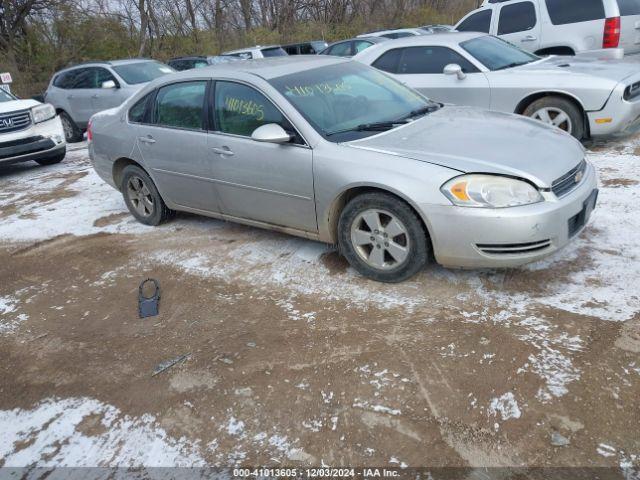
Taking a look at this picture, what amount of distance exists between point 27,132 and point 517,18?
8.20 meters

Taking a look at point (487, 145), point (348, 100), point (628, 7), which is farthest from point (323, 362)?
point (628, 7)

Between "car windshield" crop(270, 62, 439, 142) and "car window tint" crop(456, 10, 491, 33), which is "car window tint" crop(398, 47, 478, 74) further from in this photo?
"car window tint" crop(456, 10, 491, 33)

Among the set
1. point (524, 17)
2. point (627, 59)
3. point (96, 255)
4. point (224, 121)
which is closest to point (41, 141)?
point (96, 255)

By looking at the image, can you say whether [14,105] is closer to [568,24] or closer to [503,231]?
[503,231]

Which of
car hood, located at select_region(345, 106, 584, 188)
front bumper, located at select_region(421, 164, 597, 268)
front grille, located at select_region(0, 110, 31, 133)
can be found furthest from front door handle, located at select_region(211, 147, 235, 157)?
front grille, located at select_region(0, 110, 31, 133)

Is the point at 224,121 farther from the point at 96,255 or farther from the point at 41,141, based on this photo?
the point at 41,141

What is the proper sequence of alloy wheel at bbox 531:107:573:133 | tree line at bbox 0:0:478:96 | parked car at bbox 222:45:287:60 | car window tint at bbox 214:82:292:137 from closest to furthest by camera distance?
1. car window tint at bbox 214:82:292:137
2. alloy wheel at bbox 531:107:573:133
3. parked car at bbox 222:45:287:60
4. tree line at bbox 0:0:478:96

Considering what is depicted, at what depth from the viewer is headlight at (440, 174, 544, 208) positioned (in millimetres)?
3332

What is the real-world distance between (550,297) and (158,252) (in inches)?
132

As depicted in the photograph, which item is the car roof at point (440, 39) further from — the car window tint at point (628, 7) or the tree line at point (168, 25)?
the tree line at point (168, 25)

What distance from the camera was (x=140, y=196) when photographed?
562 centimetres

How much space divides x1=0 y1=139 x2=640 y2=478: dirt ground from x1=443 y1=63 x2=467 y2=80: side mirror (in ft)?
8.77

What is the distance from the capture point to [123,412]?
Result: 2.92 metres

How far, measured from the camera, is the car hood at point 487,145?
3.43 meters
